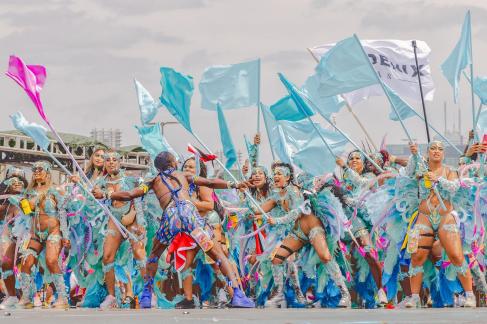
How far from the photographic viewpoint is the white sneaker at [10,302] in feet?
56.1

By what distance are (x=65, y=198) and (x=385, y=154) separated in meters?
4.07

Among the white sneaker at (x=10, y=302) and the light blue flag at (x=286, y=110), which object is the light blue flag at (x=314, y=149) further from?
the white sneaker at (x=10, y=302)

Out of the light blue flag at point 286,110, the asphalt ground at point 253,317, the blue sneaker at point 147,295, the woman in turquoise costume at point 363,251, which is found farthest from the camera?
the light blue flag at point 286,110

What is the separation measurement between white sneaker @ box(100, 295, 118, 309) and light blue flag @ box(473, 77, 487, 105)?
5.46 metres

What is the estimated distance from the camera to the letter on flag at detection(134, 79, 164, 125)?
21.3m

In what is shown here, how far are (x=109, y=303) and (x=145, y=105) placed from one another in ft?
17.5

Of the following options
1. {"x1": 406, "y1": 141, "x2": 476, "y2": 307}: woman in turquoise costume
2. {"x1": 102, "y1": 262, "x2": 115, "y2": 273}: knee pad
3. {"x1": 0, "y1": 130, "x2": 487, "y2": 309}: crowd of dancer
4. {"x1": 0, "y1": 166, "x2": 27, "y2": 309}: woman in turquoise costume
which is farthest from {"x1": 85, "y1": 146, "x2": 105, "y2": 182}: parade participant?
{"x1": 406, "y1": 141, "x2": 476, "y2": 307}: woman in turquoise costume

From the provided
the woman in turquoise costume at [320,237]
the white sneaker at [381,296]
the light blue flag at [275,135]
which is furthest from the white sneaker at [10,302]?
the light blue flag at [275,135]

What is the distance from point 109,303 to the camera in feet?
55.4

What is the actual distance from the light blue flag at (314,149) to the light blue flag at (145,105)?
2.05 metres

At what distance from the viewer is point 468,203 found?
1538cm

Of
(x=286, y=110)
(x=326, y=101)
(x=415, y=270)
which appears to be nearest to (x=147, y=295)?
(x=415, y=270)

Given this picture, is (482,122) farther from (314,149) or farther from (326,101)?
(314,149)

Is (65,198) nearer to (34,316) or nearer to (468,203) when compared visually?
(34,316)
